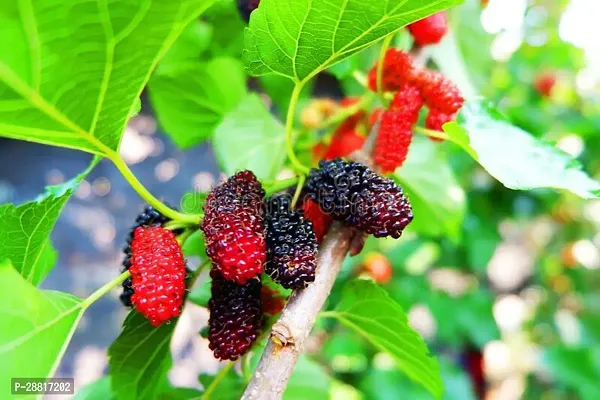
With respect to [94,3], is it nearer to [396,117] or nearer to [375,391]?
[396,117]

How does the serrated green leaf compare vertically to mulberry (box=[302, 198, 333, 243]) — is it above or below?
below

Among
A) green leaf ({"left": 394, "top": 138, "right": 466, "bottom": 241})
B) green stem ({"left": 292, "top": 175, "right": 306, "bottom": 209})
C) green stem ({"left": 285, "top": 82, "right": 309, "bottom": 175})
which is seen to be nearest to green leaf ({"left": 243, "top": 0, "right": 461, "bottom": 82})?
green stem ({"left": 285, "top": 82, "right": 309, "bottom": 175})

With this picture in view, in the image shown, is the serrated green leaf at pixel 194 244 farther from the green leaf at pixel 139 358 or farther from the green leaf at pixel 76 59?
the green leaf at pixel 76 59

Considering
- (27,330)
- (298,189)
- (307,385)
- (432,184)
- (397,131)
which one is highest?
(432,184)

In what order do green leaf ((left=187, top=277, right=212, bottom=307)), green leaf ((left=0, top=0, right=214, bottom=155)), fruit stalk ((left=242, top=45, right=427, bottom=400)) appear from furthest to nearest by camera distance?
1. green leaf ((left=187, top=277, right=212, bottom=307))
2. fruit stalk ((left=242, top=45, right=427, bottom=400))
3. green leaf ((left=0, top=0, right=214, bottom=155))

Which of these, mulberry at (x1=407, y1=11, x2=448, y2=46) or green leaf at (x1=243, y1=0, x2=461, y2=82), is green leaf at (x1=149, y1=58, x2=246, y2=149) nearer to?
mulberry at (x1=407, y1=11, x2=448, y2=46)

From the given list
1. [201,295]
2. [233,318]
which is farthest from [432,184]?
[233,318]

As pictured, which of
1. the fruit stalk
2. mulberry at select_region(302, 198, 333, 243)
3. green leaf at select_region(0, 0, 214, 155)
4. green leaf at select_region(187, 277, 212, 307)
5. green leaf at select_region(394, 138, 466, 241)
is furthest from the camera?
green leaf at select_region(394, 138, 466, 241)

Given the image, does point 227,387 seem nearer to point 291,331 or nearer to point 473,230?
point 291,331
